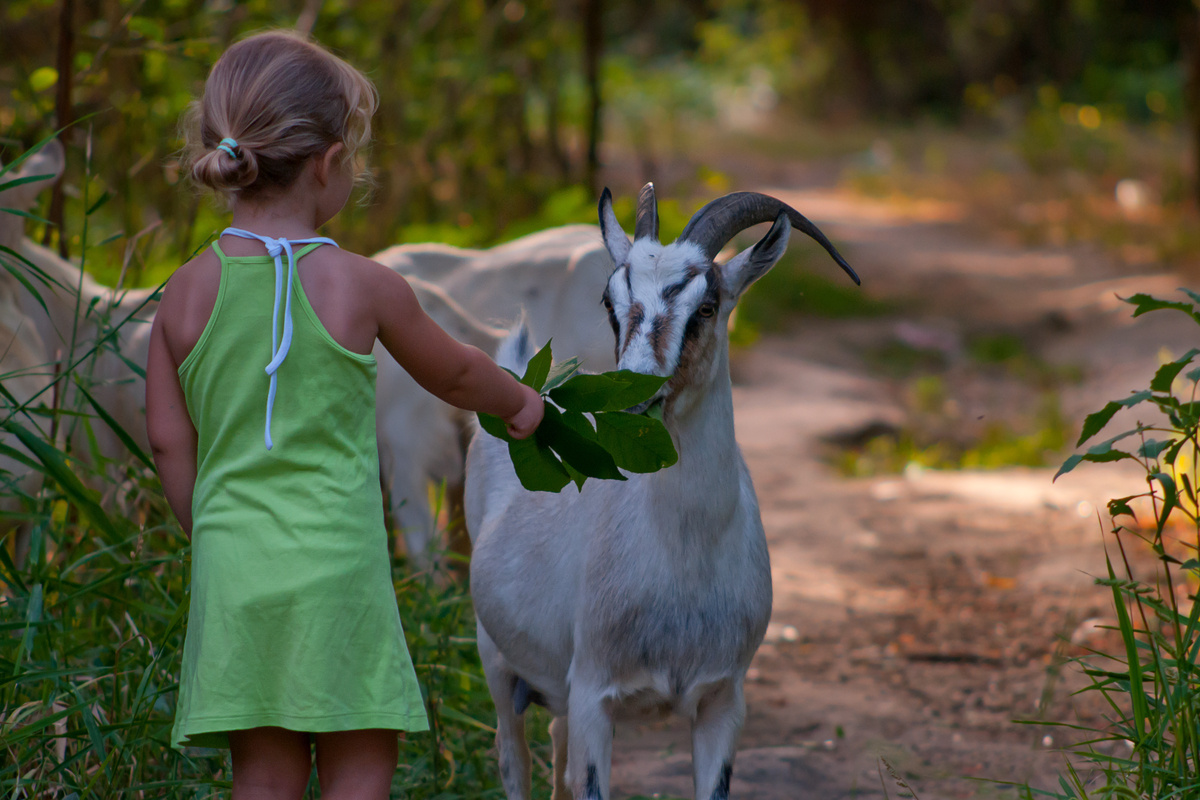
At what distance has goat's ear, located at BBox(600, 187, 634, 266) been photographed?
305 cm

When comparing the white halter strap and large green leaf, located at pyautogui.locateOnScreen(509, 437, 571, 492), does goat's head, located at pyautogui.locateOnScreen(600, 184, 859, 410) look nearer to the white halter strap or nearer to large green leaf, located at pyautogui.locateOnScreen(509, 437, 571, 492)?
large green leaf, located at pyautogui.locateOnScreen(509, 437, 571, 492)

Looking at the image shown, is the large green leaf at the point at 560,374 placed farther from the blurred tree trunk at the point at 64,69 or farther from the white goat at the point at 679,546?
the blurred tree trunk at the point at 64,69

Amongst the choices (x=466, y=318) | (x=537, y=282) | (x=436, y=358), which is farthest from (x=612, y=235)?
(x=537, y=282)

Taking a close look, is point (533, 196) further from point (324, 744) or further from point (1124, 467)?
point (324, 744)

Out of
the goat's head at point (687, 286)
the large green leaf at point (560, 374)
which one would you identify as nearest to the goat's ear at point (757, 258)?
the goat's head at point (687, 286)

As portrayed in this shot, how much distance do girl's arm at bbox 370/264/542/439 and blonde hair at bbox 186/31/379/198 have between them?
256mm

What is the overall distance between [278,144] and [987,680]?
12.0 ft

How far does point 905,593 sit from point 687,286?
3456 mm

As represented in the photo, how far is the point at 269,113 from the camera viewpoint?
2143 mm

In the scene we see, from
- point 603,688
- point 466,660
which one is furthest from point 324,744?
point 466,660

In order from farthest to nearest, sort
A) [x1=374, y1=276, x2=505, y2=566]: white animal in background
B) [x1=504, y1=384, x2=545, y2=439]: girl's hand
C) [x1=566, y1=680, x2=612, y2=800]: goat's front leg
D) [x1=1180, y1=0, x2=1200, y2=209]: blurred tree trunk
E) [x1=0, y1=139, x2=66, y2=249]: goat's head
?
1. [x1=1180, y1=0, x2=1200, y2=209]: blurred tree trunk
2. [x1=374, y1=276, x2=505, y2=566]: white animal in background
3. [x1=0, y1=139, x2=66, y2=249]: goat's head
4. [x1=566, y1=680, x2=612, y2=800]: goat's front leg
5. [x1=504, y1=384, x2=545, y2=439]: girl's hand

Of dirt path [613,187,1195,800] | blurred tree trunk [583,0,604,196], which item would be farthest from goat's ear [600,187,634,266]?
blurred tree trunk [583,0,604,196]

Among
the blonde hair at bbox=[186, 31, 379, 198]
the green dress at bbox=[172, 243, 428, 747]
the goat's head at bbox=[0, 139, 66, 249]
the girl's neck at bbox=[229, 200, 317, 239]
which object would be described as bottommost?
the green dress at bbox=[172, 243, 428, 747]

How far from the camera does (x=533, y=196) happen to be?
9.38m
